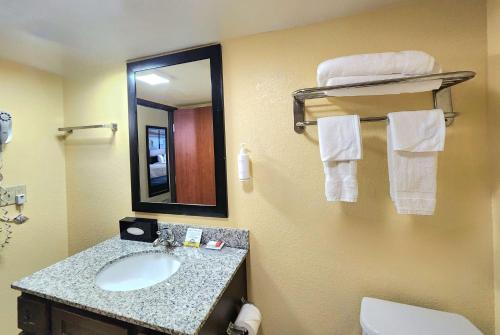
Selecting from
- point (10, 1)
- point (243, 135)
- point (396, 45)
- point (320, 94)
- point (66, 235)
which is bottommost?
point (66, 235)

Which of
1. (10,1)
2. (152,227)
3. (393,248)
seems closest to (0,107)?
(10,1)

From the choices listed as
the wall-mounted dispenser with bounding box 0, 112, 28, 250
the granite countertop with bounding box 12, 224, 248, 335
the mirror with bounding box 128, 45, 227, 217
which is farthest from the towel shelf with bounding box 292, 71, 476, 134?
the wall-mounted dispenser with bounding box 0, 112, 28, 250

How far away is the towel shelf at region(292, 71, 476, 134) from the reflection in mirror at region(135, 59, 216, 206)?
49 centimetres

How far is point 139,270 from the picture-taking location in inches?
48.6

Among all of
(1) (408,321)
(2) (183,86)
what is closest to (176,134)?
(2) (183,86)

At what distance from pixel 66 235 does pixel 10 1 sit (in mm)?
1508

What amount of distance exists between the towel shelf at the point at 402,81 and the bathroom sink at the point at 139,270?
37.9 inches

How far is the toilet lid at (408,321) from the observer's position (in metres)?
0.84

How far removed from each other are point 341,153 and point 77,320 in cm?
124

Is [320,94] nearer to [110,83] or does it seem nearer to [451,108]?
[451,108]

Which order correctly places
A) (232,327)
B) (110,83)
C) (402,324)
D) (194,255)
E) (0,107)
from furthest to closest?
(110,83) → (0,107) → (194,255) → (232,327) → (402,324)

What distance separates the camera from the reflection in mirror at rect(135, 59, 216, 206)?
1.29 m

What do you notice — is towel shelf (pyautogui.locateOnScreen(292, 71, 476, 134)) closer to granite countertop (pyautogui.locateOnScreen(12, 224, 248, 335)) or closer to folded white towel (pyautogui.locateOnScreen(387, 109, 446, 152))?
folded white towel (pyautogui.locateOnScreen(387, 109, 446, 152))

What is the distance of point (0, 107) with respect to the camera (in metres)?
1.35
